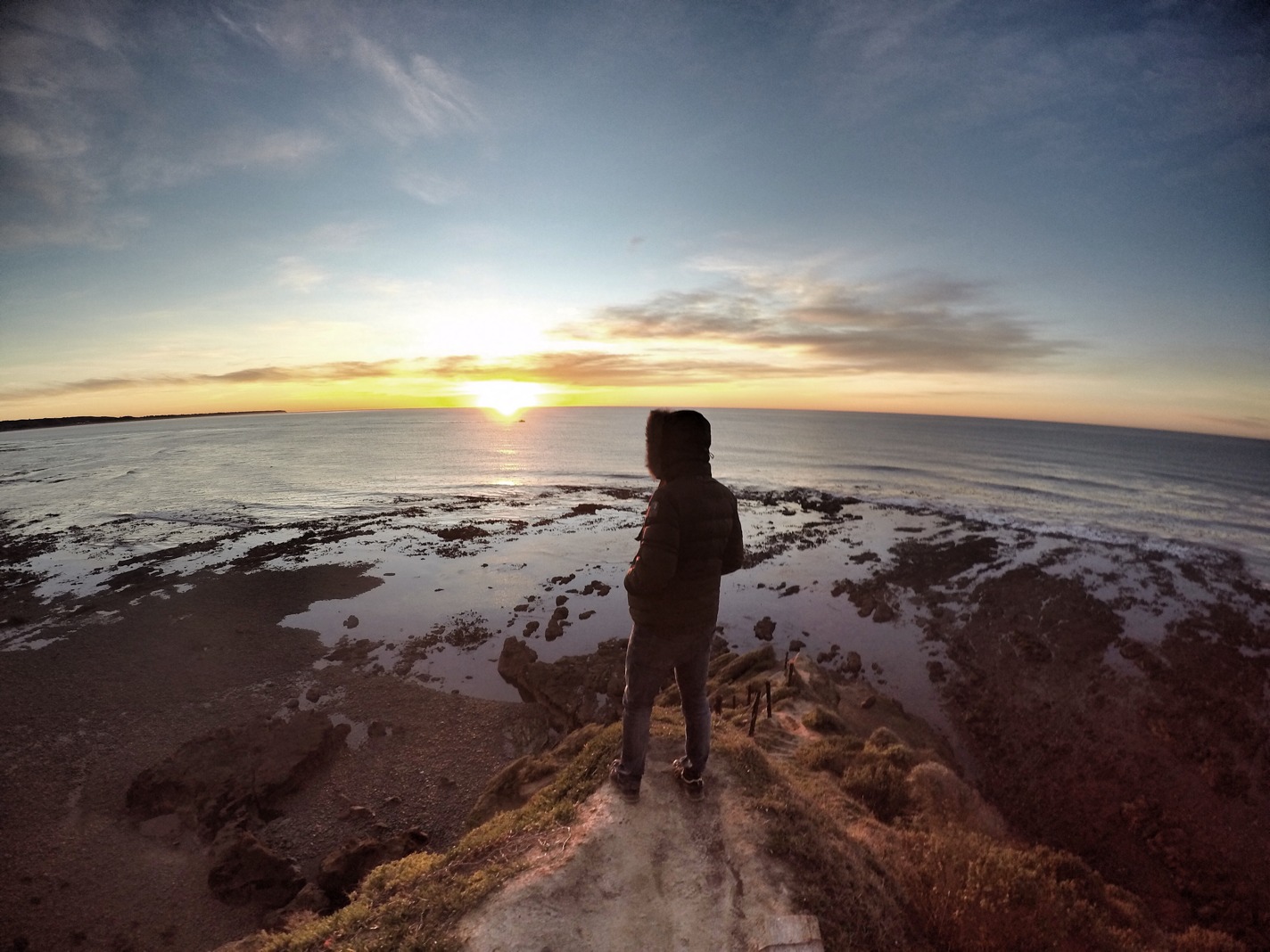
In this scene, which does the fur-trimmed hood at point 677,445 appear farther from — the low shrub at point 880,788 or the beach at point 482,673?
the beach at point 482,673

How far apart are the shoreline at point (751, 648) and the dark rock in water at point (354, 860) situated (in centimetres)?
115

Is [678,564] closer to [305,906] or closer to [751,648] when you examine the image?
[305,906]

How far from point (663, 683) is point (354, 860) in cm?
866

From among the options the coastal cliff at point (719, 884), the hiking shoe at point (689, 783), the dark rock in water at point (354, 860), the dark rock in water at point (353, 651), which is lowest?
the dark rock in water at point (353, 651)

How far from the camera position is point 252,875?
30.3 feet

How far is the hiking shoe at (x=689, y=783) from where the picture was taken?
5266 mm

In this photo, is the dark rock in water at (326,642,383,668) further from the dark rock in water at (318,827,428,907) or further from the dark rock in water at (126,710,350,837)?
the dark rock in water at (318,827,428,907)

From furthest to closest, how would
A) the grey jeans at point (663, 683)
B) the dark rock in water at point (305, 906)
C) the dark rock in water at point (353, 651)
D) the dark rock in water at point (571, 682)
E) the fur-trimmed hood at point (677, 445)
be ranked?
the dark rock in water at point (353, 651), the dark rock in water at point (571, 682), the dark rock in water at point (305, 906), the grey jeans at point (663, 683), the fur-trimmed hood at point (677, 445)

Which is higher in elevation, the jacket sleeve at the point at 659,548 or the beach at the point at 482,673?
the jacket sleeve at the point at 659,548

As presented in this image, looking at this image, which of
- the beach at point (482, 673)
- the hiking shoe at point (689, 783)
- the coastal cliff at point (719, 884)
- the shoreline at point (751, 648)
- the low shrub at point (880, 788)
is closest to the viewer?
the coastal cliff at point (719, 884)

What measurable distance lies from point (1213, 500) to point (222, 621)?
7581 centimetres

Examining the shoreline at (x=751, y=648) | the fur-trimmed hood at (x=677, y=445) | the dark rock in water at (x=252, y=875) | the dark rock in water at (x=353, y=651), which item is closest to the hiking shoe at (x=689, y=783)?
the fur-trimmed hood at (x=677, y=445)

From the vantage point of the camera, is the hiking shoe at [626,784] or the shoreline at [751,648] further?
the shoreline at [751,648]

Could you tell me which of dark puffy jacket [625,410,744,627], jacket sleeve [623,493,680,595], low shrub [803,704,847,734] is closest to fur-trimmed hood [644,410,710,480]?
dark puffy jacket [625,410,744,627]
